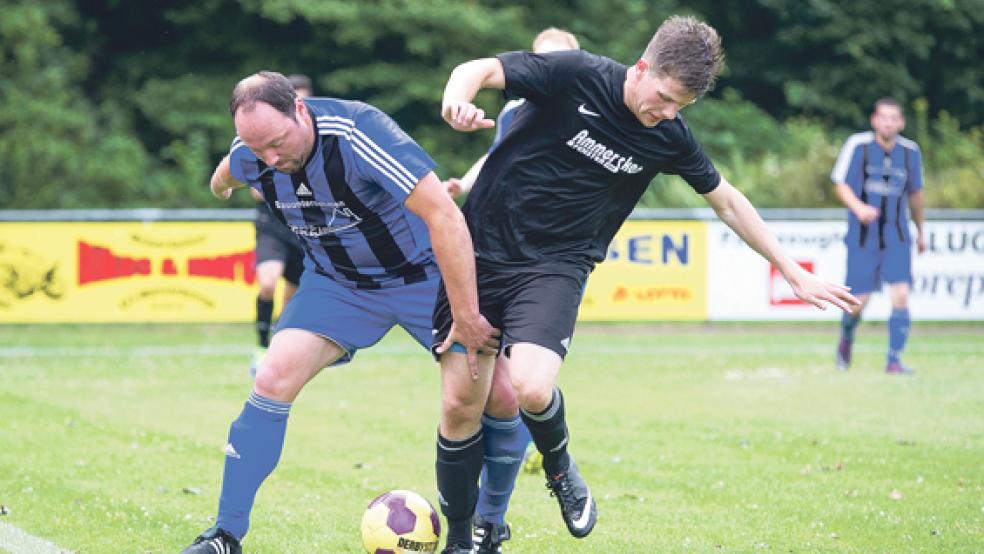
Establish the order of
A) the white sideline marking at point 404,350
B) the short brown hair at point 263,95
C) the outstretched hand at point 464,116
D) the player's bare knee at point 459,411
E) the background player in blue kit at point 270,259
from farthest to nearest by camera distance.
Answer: the white sideline marking at point 404,350 < the background player in blue kit at point 270,259 < the player's bare knee at point 459,411 < the short brown hair at point 263,95 < the outstretched hand at point 464,116

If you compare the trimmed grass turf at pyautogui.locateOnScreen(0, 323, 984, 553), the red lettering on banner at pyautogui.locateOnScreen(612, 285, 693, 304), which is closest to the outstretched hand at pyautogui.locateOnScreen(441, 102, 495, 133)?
the trimmed grass turf at pyautogui.locateOnScreen(0, 323, 984, 553)

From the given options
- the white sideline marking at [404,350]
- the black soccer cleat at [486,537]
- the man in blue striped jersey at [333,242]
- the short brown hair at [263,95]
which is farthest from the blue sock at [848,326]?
the short brown hair at [263,95]

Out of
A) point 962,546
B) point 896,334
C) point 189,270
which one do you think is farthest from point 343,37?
point 962,546

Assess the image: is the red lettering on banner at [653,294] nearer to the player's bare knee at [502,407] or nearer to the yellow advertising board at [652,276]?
the yellow advertising board at [652,276]

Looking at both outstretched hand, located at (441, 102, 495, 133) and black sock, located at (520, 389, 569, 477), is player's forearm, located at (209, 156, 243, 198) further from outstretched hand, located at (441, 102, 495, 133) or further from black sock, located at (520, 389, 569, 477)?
black sock, located at (520, 389, 569, 477)

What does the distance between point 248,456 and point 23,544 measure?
45.6 inches

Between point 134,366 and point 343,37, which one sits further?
point 343,37

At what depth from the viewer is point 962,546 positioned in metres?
6.15

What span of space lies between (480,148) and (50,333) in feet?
36.9

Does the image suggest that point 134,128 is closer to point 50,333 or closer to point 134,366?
point 50,333

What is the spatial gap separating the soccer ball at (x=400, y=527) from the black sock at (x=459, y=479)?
0.30ft

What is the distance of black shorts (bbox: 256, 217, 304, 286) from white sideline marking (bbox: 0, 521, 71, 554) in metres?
6.19

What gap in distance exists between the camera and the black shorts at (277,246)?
1233 cm

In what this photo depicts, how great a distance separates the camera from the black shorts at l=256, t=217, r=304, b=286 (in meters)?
12.3
